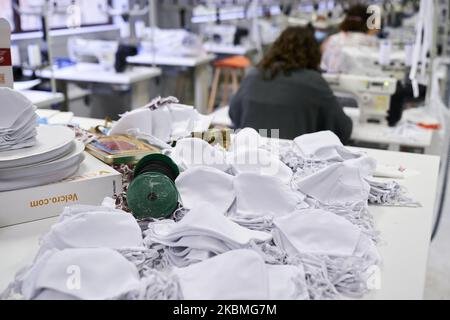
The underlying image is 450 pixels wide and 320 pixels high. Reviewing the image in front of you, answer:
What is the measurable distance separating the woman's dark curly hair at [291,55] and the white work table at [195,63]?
201 centimetres

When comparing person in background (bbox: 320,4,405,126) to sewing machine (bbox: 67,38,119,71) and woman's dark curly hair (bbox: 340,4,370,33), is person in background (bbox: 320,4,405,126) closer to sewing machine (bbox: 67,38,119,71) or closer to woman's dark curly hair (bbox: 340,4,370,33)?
woman's dark curly hair (bbox: 340,4,370,33)

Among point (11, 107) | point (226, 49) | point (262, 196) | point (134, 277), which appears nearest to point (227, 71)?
point (226, 49)

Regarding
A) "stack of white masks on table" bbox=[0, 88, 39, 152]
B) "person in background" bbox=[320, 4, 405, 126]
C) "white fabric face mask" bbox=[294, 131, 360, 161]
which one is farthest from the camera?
"person in background" bbox=[320, 4, 405, 126]

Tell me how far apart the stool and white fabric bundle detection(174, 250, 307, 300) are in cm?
437

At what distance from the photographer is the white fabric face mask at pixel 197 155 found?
1.39m

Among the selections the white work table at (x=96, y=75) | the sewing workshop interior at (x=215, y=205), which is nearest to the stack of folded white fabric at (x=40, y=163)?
the sewing workshop interior at (x=215, y=205)

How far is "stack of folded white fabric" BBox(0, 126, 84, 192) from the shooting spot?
1265 millimetres

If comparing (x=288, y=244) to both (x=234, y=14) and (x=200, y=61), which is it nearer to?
(x=200, y=61)

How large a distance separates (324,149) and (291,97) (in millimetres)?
1114

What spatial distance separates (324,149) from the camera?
5.19ft

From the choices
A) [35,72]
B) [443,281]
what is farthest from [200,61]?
[443,281]

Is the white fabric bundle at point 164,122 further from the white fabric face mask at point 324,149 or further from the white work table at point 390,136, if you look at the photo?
the white work table at point 390,136

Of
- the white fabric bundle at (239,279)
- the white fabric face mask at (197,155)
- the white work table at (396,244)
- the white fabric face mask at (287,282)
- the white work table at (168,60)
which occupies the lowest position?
the white work table at (396,244)

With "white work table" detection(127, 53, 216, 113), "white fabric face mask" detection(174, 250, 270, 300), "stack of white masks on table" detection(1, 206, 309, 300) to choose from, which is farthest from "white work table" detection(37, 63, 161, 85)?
"white fabric face mask" detection(174, 250, 270, 300)
